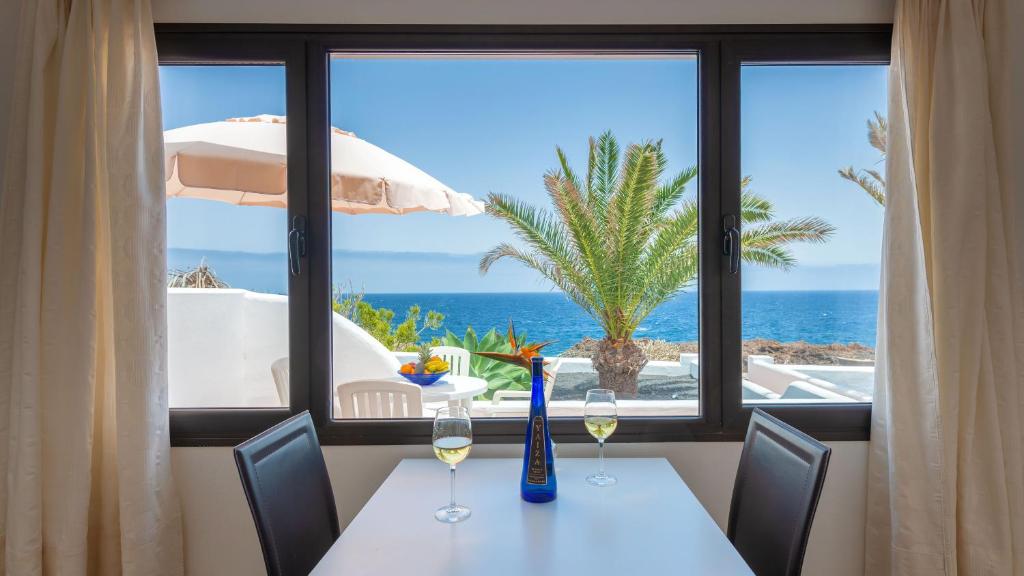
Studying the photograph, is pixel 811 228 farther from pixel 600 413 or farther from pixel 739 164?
pixel 600 413

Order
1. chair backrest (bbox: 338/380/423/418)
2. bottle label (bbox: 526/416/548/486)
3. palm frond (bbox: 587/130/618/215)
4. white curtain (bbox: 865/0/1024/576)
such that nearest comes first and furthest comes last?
1. bottle label (bbox: 526/416/548/486)
2. white curtain (bbox: 865/0/1024/576)
3. chair backrest (bbox: 338/380/423/418)
4. palm frond (bbox: 587/130/618/215)

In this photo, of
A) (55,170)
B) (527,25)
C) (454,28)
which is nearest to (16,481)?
(55,170)

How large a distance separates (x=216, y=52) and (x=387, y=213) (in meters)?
0.89

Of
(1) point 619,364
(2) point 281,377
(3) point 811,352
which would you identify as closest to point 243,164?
(2) point 281,377

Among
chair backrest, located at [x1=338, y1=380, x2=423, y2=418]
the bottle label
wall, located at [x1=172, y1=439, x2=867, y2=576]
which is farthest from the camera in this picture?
chair backrest, located at [x1=338, y1=380, x2=423, y2=418]

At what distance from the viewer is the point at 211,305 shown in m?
1.95

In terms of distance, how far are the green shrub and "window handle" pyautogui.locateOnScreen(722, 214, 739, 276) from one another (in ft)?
6.09

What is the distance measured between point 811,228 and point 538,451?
135 cm

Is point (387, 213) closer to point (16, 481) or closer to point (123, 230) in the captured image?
point (123, 230)

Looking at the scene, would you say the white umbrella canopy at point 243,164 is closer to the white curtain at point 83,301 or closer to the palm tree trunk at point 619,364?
the white curtain at point 83,301

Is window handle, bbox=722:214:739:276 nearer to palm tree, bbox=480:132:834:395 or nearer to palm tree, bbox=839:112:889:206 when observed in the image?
palm tree, bbox=839:112:889:206

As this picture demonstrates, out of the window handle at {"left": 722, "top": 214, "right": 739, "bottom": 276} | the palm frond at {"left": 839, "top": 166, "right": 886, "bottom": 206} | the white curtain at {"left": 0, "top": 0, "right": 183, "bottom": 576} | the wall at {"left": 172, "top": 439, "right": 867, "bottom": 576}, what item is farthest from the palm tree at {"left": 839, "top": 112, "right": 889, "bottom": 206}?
the white curtain at {"left": 0, "top": 0, "right": 183, "bottom": 576}

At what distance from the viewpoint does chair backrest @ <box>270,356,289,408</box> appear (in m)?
1.90

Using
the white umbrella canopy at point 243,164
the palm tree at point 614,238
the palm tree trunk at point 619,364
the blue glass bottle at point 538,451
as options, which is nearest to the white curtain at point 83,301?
the white umbrella canopy at point 243,164
